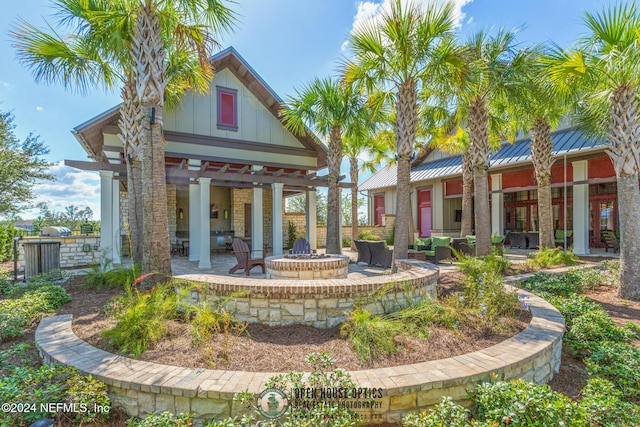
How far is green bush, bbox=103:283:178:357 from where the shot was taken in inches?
140

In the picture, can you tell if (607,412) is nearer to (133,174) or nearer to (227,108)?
(133,174)

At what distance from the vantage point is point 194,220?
35.9 feet

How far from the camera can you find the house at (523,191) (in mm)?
12555

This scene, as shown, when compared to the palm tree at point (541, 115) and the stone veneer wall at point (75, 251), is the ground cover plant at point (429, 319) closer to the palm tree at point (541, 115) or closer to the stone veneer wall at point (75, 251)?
the palm tree at point (541, 115)

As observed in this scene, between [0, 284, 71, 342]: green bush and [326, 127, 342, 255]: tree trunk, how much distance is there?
7163mm

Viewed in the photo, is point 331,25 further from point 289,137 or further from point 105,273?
point 105,273

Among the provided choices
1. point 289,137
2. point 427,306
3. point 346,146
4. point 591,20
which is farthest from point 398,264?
point 346,146

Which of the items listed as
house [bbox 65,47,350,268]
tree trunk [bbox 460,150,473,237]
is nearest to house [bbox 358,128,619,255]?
tree trunk [bbox 460,150,473,237]

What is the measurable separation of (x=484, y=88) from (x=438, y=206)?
10.9 m

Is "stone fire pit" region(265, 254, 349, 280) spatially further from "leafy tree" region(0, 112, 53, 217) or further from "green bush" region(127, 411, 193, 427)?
"leafy tree" region(0, 112, 53, 217)

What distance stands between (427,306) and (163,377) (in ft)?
10.8

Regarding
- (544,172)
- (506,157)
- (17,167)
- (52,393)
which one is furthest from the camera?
(17,167)

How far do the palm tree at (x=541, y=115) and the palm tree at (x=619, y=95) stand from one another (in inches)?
27.1

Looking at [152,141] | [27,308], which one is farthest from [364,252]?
[27,308]
